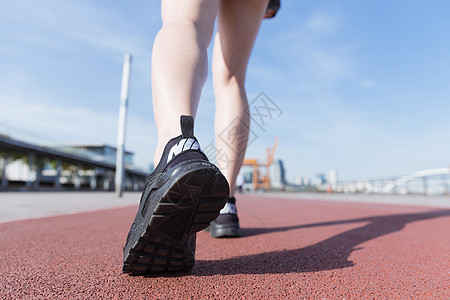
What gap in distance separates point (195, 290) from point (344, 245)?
0.77m

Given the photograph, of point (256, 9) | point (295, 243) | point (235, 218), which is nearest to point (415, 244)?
point (295, 243)

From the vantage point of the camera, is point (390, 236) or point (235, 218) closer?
point (235, 218)

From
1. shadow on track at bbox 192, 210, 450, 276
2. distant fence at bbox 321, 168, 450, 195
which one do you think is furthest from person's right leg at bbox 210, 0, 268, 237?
distant fence at bbox 321, 168, 450, 195

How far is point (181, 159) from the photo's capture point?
66 cm

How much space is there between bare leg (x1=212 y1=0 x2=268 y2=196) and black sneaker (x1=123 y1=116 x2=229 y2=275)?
0.63 m

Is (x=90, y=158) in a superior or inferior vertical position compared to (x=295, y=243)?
superior

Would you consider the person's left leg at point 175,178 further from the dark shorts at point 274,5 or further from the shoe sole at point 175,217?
the dark shorts at point 274,5

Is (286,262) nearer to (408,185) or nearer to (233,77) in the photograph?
(233,77)

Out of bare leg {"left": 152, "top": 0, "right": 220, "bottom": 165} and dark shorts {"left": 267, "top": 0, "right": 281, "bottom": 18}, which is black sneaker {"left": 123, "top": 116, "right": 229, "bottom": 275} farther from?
dark shorts {"left": 267, "top": 0, "right": 281, "bottom": 18}

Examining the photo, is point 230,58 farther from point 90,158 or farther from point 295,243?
point 90,158

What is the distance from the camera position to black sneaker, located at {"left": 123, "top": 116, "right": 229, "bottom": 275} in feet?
2.04

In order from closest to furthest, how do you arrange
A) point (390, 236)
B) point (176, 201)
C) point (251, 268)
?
point (176, 201), point (251, 268), point (390, 236)

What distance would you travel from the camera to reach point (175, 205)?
2.06ft

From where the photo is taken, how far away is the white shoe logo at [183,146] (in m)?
0.67
